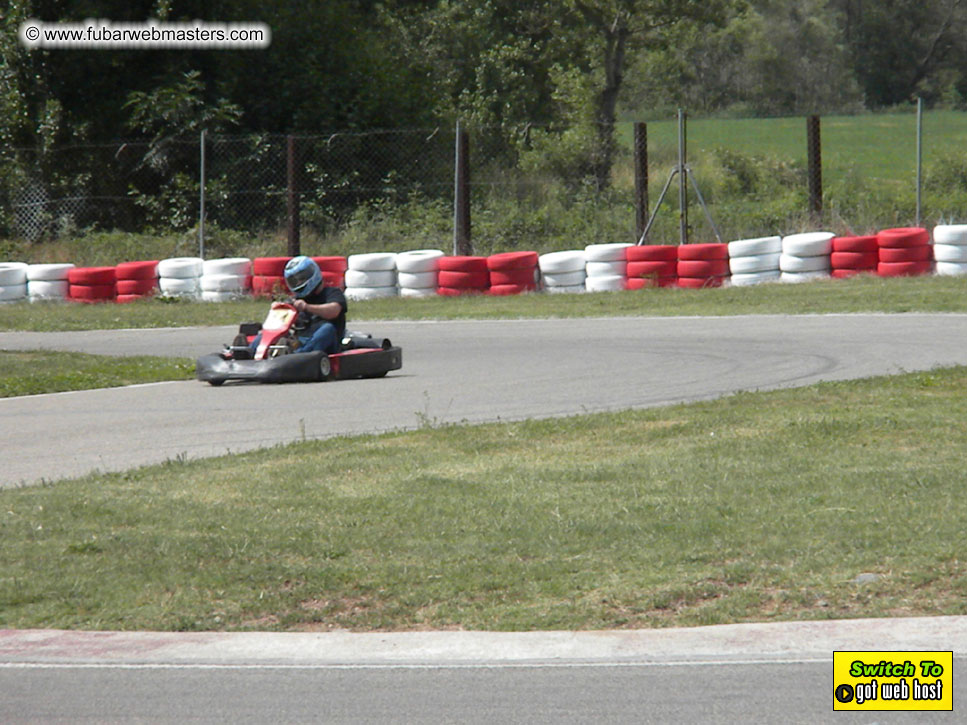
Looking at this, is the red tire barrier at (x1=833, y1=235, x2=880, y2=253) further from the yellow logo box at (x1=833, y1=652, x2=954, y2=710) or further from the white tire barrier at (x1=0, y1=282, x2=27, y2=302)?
the yellow logo box at (x1=833, y1=652, x2=954, y2=710)

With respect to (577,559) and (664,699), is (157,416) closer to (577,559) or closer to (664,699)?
(577,559)

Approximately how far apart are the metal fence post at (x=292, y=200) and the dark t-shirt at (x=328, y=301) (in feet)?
32.3

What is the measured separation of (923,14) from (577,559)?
67.6 metres

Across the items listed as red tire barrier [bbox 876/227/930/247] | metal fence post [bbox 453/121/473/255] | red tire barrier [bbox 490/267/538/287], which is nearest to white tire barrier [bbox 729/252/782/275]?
red tire barrier [bbox 876/227/930/247]

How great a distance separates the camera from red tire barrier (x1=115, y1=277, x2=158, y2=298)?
20.9 meters

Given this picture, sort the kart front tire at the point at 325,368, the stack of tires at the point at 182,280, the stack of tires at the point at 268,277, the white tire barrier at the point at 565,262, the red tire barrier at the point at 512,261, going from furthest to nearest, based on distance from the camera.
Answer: the stack of tires at the point at 182,280
the stack of tires at the point at 268,277
the red tire barrier at the point at 512,261
the white tire barrier at the point at 565,262
the kart front tire at the point at 325,368

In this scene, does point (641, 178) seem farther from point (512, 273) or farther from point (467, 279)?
point (467, 279)

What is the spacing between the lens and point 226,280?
20.5 m

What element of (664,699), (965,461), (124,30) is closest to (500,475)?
(965,461)

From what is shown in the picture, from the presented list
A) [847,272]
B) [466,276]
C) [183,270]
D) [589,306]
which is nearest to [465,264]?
[466,276]

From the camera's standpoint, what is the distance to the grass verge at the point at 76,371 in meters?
12.2

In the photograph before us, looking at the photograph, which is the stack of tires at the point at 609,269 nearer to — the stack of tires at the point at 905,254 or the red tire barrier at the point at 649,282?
the red tire barrier at the point at 649,282

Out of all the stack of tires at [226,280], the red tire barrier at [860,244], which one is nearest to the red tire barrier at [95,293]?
the stack of tires at [226,280]

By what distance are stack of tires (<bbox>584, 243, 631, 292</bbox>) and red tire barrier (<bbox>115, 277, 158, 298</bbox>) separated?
21.2 feet
